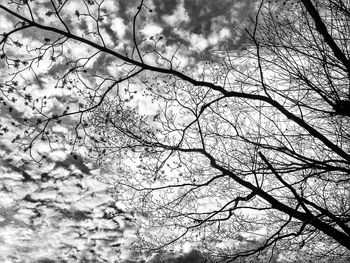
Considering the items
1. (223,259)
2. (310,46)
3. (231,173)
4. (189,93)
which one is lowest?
(223,259)

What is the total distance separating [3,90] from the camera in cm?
453

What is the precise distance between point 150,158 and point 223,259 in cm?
291

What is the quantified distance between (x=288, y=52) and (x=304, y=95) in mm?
931

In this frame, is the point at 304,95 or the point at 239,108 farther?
the point at 239,108

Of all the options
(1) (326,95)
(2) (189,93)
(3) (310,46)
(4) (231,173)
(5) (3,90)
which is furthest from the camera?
(2) (189,93)

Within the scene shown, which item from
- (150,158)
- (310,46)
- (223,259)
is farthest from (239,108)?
(223,259)

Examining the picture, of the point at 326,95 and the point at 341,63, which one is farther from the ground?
the point at 341,63

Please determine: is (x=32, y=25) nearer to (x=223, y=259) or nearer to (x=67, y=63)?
(x=67, y=63)

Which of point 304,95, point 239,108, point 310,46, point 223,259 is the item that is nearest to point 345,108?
point 304,95

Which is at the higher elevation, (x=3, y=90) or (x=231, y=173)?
(x=3, y=90)

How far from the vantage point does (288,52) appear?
5.34 m

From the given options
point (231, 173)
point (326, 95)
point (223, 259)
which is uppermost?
point (326, 95)

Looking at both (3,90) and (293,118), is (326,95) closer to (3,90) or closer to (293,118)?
(293,118)

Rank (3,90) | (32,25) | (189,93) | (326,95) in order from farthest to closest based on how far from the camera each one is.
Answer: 1. (189,93)
2. (326,95)
3. (3,90)
4. (32,25)
